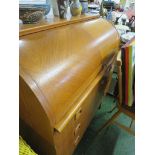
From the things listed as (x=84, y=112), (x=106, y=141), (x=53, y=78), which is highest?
(x=53, y=78)

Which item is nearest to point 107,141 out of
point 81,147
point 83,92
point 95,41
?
point 81,147

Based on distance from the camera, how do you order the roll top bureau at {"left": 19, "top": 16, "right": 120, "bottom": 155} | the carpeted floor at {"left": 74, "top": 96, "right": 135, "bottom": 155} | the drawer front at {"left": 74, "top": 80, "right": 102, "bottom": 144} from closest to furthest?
the roll top bureau at {"left": 19, "top": 16, "right": 120, "bottom": 155} < the drawer front at {"left": 74, "top": 80, "right": 102, "bottom": 144} < the carpeted floor at {"left": 74, "top": 96, "right": 135, "bottom": 155}

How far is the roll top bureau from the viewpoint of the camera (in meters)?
0.65

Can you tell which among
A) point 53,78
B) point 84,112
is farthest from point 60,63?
point 84,112

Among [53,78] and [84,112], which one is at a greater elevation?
[53,78]

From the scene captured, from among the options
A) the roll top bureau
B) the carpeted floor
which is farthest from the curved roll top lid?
the carpeted floor

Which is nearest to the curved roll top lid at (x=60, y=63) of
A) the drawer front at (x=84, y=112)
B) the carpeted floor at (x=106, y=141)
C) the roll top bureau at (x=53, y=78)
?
the roll top bureau at (x=53, y=78)

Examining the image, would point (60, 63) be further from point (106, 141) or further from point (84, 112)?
point (106, 141)

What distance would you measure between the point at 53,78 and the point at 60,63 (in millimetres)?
96

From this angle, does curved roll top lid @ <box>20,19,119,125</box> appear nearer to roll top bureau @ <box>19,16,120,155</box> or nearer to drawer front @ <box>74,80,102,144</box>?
roll top bureau @ <box>19,16,120,155</box>

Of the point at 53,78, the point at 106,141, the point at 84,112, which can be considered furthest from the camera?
the point at 106,141

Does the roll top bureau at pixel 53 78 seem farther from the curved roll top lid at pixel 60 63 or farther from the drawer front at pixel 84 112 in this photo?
the drawer front at pixel 84 112

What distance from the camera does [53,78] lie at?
2.30 feet
